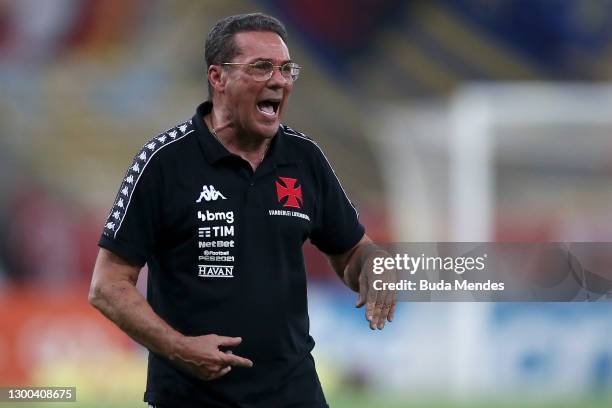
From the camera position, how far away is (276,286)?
2904mm

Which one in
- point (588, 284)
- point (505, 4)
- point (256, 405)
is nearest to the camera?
point (256, 405)

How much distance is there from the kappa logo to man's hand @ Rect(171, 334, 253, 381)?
380 millimetres

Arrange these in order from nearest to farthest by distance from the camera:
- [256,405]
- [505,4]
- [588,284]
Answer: [256,405] < [588,284] < [505,4]

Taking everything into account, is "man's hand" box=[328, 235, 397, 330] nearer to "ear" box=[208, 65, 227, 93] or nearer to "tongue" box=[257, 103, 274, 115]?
"tongue" box=[257, 103, 274, 115]

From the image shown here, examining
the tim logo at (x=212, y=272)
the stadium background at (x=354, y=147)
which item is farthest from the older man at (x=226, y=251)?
the stadium background at (x=354, y=147)

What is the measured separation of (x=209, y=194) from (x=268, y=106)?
33cm

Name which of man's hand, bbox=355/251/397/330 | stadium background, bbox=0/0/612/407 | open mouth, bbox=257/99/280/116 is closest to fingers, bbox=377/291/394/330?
man's hand, bbox=355/251/397/330

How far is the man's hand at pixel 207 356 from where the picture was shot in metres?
2.71

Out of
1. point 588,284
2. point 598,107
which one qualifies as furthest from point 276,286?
point 598,107

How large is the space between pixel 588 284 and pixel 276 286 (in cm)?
359

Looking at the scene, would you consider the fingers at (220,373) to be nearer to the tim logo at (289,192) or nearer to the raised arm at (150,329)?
the raised arm at (150,329)

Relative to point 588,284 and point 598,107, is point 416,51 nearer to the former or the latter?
point 598,107
